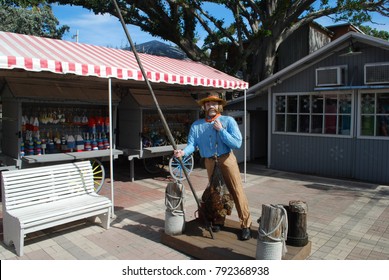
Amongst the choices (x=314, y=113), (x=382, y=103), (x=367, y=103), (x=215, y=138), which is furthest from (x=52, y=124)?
(x=382, y=103)

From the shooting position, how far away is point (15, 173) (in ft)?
14.7

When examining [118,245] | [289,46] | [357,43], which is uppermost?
[289,46]

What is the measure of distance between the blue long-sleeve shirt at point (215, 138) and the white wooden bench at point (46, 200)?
168 centimetres

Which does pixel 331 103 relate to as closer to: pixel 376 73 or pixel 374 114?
pixel 374 114

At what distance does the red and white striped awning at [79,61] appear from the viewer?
16.4ft

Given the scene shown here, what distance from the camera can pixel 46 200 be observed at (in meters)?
4.77

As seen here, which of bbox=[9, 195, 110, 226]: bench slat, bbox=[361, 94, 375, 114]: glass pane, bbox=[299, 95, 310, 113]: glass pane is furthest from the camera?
bbox=[299, 95, 310, 113]: glass pane

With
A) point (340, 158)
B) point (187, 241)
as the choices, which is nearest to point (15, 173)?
point (187, 241)

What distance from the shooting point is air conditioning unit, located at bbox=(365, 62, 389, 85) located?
8.05 m

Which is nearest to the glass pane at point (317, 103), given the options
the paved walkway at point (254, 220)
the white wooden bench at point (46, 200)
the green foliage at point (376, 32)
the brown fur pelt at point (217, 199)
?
the paved walkway at point (254, 220)

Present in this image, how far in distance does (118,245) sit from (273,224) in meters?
2.18

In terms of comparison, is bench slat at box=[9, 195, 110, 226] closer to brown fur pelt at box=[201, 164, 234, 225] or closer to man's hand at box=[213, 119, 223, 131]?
brown fur pelt at box=[201, 164, 234, 225]

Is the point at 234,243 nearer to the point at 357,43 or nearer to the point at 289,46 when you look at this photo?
the point at 357,43

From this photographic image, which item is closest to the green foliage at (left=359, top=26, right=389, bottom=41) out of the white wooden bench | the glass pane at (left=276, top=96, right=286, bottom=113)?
the glass pane at (left=276, top=96, right=286, bottom=113)
